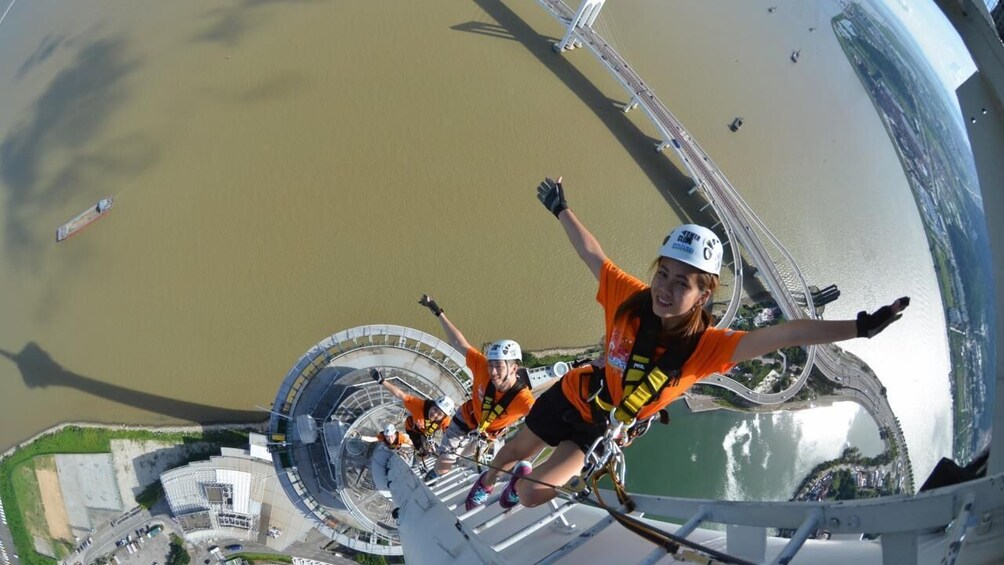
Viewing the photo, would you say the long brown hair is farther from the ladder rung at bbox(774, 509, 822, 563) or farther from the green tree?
the green tree

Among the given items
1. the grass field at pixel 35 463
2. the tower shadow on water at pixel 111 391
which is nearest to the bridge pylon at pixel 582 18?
the tower shadow on water at pixel 111 391

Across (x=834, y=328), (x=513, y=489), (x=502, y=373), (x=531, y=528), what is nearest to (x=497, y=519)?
(x=513, y=489)

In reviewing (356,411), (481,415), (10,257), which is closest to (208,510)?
(356,411)

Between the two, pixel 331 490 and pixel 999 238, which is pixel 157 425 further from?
pixel 999 238

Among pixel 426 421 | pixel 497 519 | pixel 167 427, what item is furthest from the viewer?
pixel 167 427

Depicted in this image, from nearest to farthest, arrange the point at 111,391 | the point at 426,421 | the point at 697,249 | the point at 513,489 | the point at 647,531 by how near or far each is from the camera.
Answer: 1. the point at 647,531
2. the point at 697,249
3. the point at 513,489
4. the point at 426,421
5. the point at 111,391

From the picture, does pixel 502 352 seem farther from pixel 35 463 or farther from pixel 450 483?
pixel 35 463
